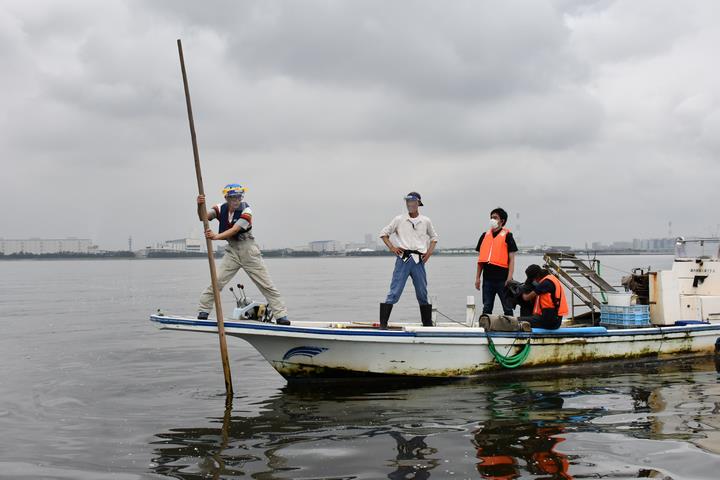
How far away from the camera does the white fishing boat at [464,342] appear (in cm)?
903

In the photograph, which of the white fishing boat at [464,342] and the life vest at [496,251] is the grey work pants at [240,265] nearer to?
the white fishing boat at [464,342]

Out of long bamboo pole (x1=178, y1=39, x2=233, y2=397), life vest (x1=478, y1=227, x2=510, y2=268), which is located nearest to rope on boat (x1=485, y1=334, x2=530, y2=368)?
life vest (x1=478, y1=227, x2=510, y2=268)

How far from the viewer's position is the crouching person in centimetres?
1000

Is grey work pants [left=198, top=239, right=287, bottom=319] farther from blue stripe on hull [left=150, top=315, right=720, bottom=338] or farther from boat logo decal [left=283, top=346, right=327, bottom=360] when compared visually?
boat logo decal [left=283, top=346, right=327, bottom=360]

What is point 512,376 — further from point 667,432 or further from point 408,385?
point 667,432

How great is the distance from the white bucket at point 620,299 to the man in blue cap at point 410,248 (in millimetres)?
3984

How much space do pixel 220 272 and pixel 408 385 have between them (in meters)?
→ 3.33

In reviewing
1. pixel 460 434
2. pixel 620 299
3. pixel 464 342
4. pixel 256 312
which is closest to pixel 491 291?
pixel 464 342

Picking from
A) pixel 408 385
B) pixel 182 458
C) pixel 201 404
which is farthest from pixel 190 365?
pixel 182 458

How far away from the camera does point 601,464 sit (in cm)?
603

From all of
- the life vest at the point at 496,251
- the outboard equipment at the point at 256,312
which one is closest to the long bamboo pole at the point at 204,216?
the outboard equipment at the point at 256,312

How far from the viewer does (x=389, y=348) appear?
9320mm

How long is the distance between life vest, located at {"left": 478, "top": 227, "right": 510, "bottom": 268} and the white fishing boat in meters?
0.92

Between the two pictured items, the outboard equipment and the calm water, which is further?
the outboard equipment
